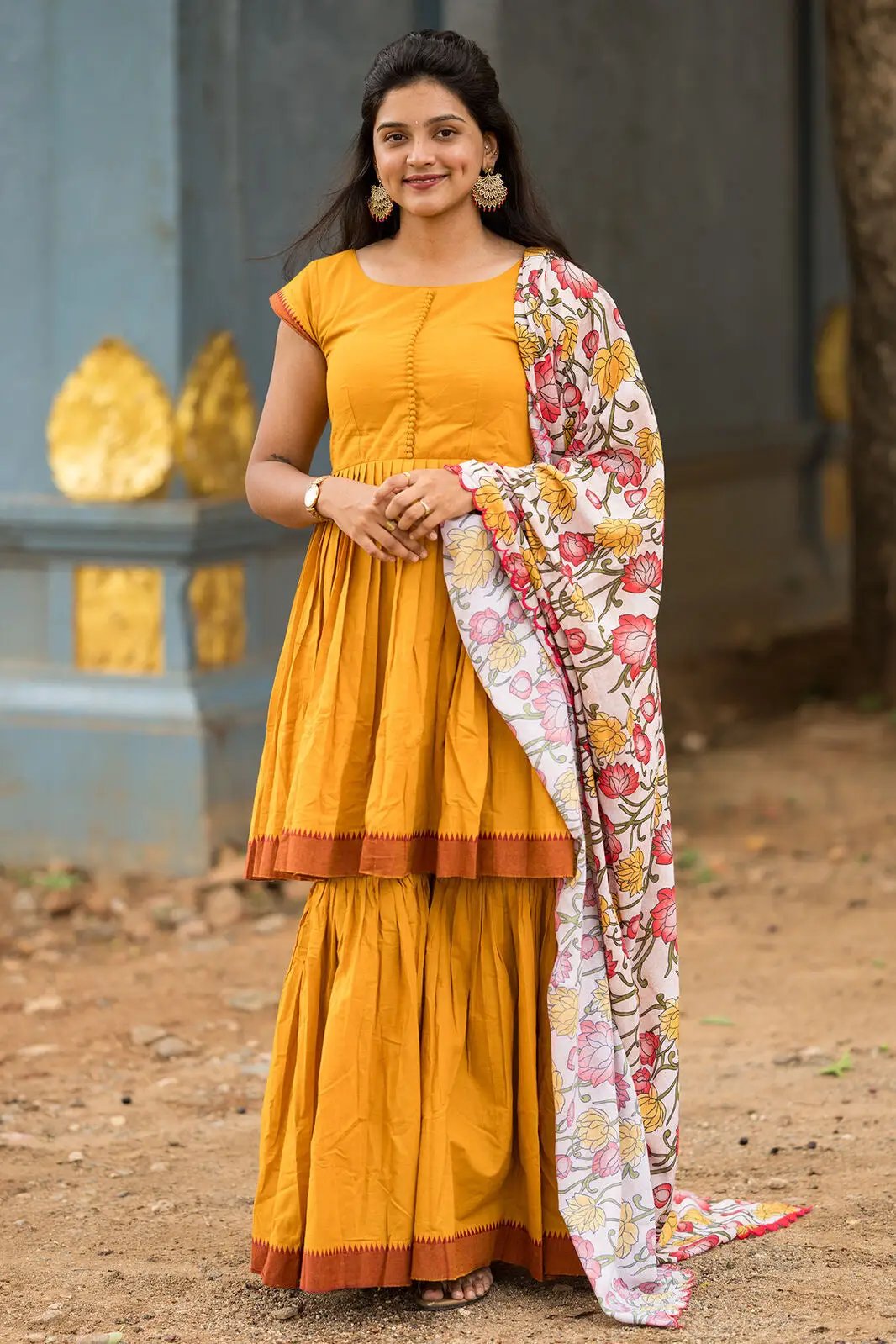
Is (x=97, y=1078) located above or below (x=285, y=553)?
below

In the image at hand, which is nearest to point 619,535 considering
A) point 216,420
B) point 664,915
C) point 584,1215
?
point 664,915

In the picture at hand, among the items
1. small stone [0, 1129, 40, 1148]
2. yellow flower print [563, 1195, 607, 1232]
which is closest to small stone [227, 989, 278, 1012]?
small stone [0, 1129, 40, 1148]

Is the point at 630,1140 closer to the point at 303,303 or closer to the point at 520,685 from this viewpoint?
the point at 520,685

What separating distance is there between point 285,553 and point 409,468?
3464 mm

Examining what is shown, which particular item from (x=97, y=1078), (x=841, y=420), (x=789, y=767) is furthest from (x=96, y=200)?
(x=841, y=420)

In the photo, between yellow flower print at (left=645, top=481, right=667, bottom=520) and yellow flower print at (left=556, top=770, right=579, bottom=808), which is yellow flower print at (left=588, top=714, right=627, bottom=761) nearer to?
yellow flower print at (left=556, top=770, right=579, bottom=808)

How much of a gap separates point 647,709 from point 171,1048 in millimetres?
2103

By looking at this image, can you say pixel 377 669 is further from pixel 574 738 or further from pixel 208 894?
pixel 208 894

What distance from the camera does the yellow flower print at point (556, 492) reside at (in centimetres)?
325

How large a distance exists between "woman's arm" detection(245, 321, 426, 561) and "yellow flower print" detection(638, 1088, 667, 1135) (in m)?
0.98

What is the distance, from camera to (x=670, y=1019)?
340cm

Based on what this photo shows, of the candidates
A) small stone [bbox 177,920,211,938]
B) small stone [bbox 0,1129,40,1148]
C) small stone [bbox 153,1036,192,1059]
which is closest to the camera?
small stone [bbox 0,1129,40,1148]

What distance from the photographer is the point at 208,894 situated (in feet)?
20.3

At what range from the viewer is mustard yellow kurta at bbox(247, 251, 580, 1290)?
321 cm
